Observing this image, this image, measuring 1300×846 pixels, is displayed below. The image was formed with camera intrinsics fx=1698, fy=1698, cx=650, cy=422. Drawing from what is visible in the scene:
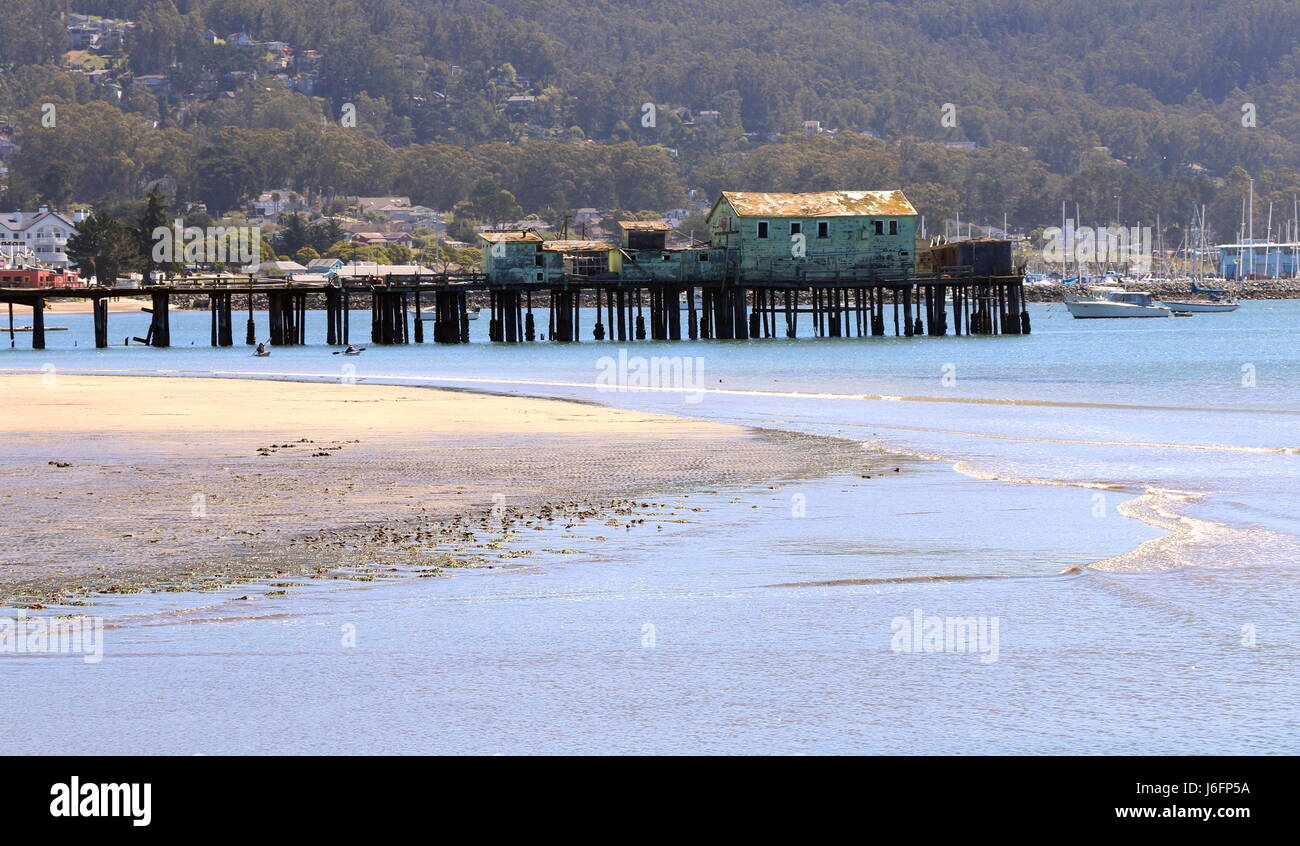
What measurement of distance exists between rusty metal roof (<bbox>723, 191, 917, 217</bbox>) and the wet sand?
54568mm

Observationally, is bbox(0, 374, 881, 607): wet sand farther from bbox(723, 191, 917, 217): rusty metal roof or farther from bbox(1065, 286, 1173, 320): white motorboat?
bbox(1065, 286, 1173, 320): white motorboat

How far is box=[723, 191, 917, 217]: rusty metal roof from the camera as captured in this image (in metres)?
94.6

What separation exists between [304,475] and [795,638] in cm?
1296

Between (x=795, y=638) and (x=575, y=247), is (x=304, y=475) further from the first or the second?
(x=575, y=247)

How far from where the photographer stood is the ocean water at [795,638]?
9680mm

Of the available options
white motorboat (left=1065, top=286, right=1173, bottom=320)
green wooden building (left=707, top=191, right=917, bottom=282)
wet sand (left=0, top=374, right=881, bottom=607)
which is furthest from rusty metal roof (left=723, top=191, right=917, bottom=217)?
white motorboat (left=1065, top=286, right=1173, bottom=320)

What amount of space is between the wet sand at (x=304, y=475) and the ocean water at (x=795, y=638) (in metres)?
1.46

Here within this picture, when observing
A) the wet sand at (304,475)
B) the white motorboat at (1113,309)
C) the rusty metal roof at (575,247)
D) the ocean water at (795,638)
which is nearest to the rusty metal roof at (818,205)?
the rusty metal roof at (575,247)

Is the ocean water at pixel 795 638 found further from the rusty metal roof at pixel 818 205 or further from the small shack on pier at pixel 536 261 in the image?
the small shack on pier at pixel 536 261
